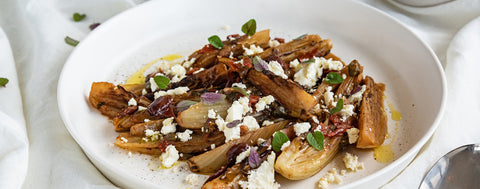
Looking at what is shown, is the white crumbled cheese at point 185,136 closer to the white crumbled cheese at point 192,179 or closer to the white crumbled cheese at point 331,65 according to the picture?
the white crumbled cheese at point 192,179

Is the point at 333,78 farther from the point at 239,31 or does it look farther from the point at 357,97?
the point at 239,31

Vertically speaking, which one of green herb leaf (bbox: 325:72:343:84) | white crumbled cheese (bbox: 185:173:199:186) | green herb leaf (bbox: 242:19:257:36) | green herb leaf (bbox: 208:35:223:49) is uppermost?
green herb leaf (bbox: 242:19:257:36)

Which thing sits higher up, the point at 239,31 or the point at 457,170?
the point at 239,31

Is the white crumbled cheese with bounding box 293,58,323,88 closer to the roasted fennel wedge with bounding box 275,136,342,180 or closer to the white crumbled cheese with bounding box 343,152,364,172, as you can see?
the roasted fennel wedge with bounding box 275,136,342,180

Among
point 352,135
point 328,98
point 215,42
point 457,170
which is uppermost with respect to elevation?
point 215,42

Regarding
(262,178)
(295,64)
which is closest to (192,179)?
(262,178)

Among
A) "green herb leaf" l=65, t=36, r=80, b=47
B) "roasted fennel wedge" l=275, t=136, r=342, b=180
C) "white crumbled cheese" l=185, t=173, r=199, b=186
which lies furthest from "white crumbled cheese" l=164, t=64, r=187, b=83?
"green herb leaf" l=65, t=36, r=80, b=47

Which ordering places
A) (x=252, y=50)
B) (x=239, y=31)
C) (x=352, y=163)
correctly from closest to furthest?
(x=352, y=163)
(x=252, y=50)
(x=239, y=31)
